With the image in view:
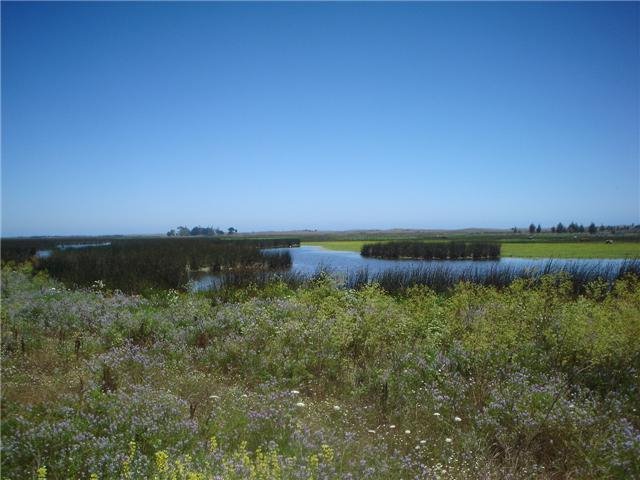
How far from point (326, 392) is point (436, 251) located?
38.8 meters

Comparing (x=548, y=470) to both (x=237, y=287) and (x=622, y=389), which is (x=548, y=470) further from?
(x=237, y=287)

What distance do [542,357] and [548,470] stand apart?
2.77 metres

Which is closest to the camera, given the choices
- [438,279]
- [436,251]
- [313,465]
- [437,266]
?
[313,465]

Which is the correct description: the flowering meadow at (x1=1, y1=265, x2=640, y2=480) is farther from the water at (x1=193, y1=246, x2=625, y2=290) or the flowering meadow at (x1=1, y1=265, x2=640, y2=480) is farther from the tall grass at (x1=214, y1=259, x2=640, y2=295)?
the water at (x1=193, y1=246, x2=625, y2=290)

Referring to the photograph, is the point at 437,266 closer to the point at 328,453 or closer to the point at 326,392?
the point at 326,392

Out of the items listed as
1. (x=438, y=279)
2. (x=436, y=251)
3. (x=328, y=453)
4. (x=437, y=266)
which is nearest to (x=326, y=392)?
(x=328, y=453)

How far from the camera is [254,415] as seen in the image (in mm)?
4527

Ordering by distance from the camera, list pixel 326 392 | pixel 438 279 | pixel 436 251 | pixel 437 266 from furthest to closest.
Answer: pixel 436 251 < pixel 437 266 < pixel 438 279 < pixel 326 392

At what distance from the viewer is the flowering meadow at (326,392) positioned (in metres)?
3.83

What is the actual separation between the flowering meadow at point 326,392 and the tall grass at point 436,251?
33.5m

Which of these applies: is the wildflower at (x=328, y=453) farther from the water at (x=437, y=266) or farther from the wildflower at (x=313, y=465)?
the water at (x=437, y=266)

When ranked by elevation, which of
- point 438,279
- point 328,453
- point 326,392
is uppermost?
point 328,453

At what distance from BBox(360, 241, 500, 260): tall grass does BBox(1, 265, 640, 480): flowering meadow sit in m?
33.5

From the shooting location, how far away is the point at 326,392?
5.97 m
